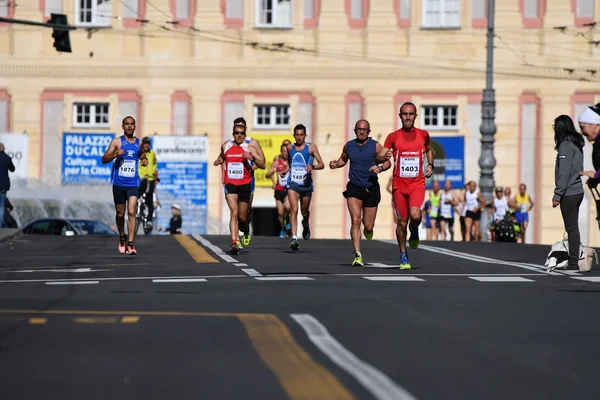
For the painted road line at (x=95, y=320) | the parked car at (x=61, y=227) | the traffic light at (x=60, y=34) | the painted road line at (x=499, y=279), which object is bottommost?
the parked car at (x=61, y=227)

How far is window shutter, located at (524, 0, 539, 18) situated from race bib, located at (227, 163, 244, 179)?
98.8 ft

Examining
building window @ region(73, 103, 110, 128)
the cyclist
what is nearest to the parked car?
the cyclist

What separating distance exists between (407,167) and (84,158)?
3294 centimetres

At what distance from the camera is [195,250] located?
24.4m

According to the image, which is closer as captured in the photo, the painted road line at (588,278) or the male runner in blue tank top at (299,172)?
the painted road line at (588,278)

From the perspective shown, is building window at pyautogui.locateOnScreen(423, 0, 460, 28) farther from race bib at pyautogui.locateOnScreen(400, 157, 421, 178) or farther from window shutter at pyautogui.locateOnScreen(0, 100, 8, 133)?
race bib at pyautogui.locateOnScreen(400, 157, 421, 178)

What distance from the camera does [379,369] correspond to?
8.32m

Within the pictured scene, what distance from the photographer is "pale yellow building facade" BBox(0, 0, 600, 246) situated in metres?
51.3

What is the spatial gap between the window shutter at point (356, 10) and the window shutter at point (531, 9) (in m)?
5.12

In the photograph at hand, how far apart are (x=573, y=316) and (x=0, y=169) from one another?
22.6m

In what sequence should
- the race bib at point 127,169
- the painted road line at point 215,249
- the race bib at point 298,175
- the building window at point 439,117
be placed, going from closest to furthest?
the painted road line at point 215,249 → the race bib at point 127,169 → the race bib at point 298,175 → the building window at point 439,117

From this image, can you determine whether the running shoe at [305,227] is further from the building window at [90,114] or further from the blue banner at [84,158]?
the building window at [90,114]

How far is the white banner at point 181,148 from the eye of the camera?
163 ft

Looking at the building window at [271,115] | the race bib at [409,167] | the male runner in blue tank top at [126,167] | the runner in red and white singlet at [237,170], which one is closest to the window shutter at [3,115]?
the building window at [271,115]
